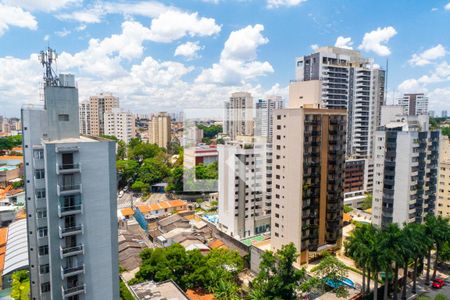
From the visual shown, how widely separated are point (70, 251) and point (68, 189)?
2.01 metres

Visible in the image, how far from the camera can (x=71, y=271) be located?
9.89 meters

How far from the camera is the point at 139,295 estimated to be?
14703 millimetres

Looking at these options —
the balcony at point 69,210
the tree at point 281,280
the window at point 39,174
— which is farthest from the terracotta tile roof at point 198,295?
the window at point 39,174

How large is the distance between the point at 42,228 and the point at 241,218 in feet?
57.8

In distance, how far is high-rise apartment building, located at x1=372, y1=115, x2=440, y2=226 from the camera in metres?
21.9

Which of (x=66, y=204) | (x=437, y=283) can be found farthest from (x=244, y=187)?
(x=66, y=204)

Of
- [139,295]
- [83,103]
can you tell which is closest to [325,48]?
[139,295]

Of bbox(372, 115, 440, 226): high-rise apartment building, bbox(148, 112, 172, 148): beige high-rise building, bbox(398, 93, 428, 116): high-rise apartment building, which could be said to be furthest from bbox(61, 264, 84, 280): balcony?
bbox(398, 93, 428, 116): high-rise apartment building

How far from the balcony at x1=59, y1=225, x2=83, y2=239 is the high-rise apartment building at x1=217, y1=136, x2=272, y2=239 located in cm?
1609

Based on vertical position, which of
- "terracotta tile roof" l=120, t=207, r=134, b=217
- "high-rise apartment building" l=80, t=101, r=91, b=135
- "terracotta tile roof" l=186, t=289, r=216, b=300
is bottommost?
"terracotta tile roof" l=186, t=289, r=216, b=300

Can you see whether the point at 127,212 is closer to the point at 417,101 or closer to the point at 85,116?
the point at 85,116

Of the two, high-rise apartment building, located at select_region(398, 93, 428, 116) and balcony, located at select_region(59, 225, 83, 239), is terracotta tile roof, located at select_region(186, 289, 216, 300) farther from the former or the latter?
high-rise apartment building, located at select_region(398, 93, 428, 116)

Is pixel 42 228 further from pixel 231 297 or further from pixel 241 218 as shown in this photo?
pixel 241 218

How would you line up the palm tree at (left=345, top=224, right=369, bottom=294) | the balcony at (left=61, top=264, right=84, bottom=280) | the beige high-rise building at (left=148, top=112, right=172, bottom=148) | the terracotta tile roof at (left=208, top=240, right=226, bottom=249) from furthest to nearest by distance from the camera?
the beige high-rise building at (left=148, top=112, right=172, bottom=148) < the terracotta tile roof at (left=208, top=240, right=226, bottom=249) < the palm tree at (left=345, top=224, right=369, bottom=294) < the balcony at (left=61, top=264, right=84, bottom=280)
